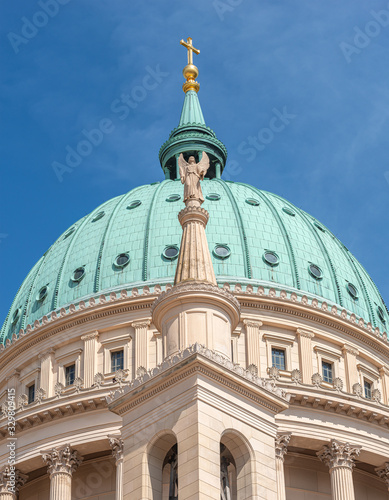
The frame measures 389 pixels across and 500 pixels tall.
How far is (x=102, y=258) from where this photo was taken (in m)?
75.8

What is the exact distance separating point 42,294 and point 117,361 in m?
8.21

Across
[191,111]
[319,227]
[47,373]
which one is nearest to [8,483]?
[47,373]

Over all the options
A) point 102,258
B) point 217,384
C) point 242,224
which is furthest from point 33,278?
point 217,384

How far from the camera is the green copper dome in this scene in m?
73.8

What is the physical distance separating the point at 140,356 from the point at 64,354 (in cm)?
490

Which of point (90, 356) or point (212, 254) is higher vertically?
point (212, 254)

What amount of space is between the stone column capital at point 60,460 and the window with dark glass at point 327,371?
14623 millimetres

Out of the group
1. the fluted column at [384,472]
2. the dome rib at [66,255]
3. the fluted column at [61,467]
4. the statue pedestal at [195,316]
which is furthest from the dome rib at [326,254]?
the statue pedestal at [195,316]

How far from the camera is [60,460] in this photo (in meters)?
65.3

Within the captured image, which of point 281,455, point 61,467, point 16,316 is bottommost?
point 281,455

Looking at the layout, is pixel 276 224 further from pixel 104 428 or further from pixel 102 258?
pixel 104 428

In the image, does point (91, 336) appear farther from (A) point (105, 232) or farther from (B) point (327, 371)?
(B) point (327, 371)

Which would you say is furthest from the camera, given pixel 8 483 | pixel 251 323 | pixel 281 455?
pixel 251 323

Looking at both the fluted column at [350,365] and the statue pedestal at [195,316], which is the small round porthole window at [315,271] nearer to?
the fluted column at [350,365]
